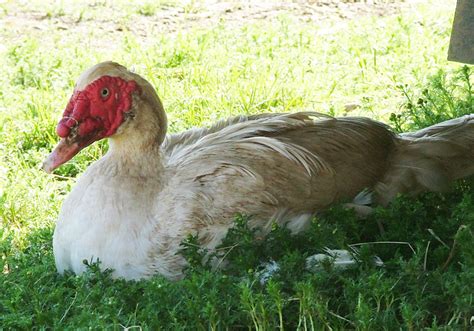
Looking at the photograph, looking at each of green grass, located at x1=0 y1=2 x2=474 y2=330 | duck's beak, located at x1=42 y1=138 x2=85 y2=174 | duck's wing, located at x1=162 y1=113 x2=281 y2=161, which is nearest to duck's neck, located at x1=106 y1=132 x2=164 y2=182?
duck's beak, located at x1=42 y1=138 x2=85 y2=174

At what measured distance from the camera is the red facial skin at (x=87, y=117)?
5.23m

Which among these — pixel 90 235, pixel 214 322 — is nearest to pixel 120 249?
pixel 90 235

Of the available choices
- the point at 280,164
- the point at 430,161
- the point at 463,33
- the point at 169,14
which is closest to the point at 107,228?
the point at 280,164

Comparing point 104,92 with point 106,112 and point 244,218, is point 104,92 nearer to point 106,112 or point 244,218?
point 106,112

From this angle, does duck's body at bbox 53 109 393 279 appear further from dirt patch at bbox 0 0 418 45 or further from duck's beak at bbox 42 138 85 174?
dirt patch at bbox 0 0 418 45

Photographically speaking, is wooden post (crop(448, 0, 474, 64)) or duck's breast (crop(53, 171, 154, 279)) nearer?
wooden post (crop(448, 0, 474, 64))

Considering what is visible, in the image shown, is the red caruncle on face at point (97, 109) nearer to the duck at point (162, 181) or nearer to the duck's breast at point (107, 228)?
the duck at point (162, 181)

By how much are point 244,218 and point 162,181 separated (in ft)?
2.08

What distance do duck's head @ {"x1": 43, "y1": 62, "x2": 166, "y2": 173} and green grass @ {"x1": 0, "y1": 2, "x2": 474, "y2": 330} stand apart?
0.70 meters

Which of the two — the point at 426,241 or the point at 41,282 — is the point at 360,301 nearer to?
the point at 426,241

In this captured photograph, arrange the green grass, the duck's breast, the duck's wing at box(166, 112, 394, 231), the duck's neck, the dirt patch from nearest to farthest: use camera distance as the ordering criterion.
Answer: the green grass
the duck's breast
the duck's wing at box(166, 112, 394, 231)
the duck's neck
the dirt patch

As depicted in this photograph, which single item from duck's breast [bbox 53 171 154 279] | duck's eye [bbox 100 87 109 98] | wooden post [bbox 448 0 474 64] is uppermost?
wooden post [bbox 448 0 474 64]

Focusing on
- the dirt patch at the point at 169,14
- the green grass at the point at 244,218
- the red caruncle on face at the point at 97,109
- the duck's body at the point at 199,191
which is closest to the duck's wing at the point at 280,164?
the duck's body at the point at 199,191

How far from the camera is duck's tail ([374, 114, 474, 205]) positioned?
18.7 feet
